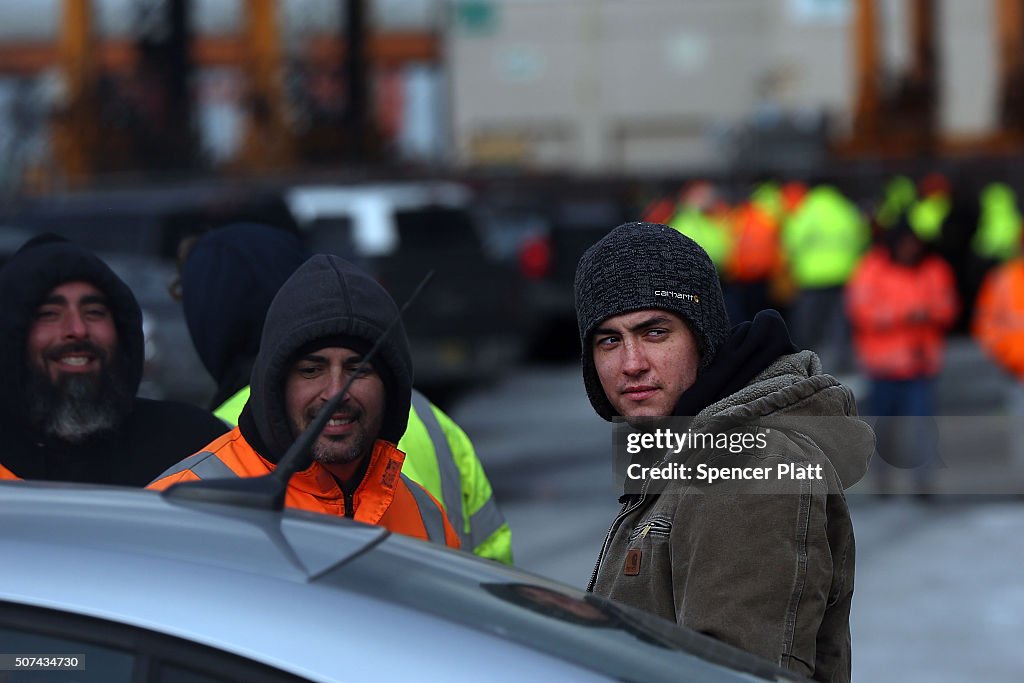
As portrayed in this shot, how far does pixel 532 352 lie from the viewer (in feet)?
59.8

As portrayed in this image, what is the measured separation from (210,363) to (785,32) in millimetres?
47183

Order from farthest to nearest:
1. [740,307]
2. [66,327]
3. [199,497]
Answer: [740,307], [66,327], [199,497]

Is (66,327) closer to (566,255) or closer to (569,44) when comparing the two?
(566,255)

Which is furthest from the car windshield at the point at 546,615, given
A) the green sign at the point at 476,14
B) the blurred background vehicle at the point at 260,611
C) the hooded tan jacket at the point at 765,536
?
the green sign at the point at 476,14

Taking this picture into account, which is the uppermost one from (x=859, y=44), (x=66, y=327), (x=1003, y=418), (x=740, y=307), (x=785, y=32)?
(x=785, y=32)

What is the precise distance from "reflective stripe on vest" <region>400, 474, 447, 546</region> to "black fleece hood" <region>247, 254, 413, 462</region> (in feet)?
0.60

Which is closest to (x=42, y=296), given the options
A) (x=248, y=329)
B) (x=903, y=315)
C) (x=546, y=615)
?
(x=248, y=329)

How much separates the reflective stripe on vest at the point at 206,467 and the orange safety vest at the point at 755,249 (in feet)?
42.7

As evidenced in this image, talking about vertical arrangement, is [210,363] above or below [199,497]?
above


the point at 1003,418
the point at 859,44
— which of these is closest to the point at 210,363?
the point at 1003,418

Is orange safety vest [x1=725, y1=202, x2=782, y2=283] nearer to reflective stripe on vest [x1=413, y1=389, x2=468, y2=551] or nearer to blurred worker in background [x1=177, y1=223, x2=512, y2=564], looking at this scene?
blurred worker in background [x1=177, y1=223, x2=512, y2=564]

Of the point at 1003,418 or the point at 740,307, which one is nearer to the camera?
the point at 1003,418

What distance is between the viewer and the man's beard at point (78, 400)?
369 centimetres

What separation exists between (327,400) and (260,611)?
45.6 inches
